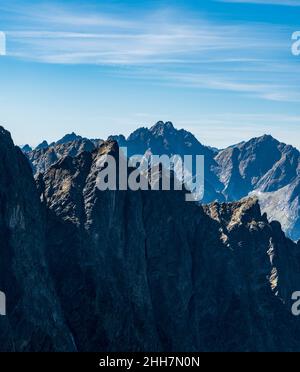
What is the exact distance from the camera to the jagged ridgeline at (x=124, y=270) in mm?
90625

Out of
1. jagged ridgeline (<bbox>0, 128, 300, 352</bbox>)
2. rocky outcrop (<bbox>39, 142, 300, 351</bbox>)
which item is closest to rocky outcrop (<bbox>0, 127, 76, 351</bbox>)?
jagged ridgeline (<bbox>0, 128, 300, 352</bbox>)

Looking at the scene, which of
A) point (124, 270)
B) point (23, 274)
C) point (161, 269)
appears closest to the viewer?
point (23, 274)

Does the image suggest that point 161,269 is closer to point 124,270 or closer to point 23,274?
point 124,270

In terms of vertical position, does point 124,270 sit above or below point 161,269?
below

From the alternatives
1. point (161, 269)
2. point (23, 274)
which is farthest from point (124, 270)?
point (23, 274)

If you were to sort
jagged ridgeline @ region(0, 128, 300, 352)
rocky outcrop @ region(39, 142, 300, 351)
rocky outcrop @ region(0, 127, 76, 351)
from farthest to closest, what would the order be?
rocky outcrop @ region(39, 142, 300, 351) → jagged ridgeline @ region(0, 128, 300, 352) → rocky outcrop @ region(0, 127, 76, 351)

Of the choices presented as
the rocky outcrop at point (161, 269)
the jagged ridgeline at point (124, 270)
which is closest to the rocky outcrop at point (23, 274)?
the jagged ridgeline at point (124, 270)

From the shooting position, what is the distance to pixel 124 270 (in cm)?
11288

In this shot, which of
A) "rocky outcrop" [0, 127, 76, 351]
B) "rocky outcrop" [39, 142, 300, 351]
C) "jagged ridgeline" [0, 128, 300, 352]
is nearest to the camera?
"rocky outcrop" [0, 127, 76, 351]

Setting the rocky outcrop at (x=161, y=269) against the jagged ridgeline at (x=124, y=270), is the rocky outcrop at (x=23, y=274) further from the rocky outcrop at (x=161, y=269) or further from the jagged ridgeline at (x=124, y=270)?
the rocky outcrop at (x=161, y=269)

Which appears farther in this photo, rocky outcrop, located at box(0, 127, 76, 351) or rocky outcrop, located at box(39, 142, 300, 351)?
rocky outcrop, located at box(39, 142, 300, 351)

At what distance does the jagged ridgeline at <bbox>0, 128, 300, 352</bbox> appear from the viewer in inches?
3568

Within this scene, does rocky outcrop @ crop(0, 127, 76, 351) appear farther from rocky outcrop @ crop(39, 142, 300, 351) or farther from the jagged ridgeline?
→ rocky outcrop @ crop(39, 142, 300, 351)
